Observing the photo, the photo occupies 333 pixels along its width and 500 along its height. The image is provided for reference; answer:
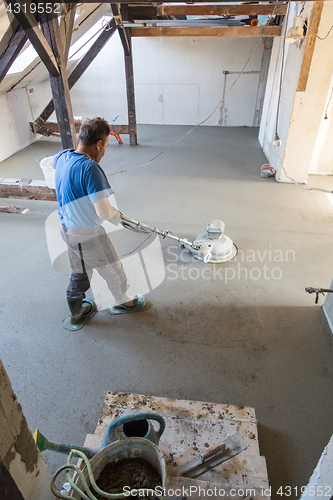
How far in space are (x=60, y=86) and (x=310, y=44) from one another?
3239mm

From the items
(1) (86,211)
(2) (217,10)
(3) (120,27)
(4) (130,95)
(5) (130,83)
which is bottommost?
(4) (130,95)

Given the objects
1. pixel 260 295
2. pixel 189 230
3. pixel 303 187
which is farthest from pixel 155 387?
pixel 303 187

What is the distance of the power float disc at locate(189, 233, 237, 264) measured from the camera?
3.38m

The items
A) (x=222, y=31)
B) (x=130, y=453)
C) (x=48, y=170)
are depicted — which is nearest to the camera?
(x=130, y=453)

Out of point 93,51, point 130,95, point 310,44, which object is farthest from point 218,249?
point 93,51

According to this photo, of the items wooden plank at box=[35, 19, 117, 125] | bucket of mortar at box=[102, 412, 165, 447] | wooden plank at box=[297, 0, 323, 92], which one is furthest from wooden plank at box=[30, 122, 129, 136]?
bucket of mortar at box=[102, 412, 165, 447]

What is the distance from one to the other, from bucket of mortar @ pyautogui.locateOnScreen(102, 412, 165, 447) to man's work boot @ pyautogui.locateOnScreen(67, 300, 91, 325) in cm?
128

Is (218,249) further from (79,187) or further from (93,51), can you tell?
(93,51)

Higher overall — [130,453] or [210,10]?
[210,10]

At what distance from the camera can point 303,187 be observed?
16.7 feet

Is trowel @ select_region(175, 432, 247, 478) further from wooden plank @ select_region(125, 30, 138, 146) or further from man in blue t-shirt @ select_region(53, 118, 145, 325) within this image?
wooden plank @ select_region(125, 30, 138, 146)

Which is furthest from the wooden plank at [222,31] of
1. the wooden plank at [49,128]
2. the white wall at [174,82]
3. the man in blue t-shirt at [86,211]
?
the man in blue t-shirt at [86,211]

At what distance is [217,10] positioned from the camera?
182 inches

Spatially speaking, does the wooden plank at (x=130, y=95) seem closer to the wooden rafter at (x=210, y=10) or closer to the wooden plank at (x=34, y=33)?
the wooden rafter at (x=210, y=10)
